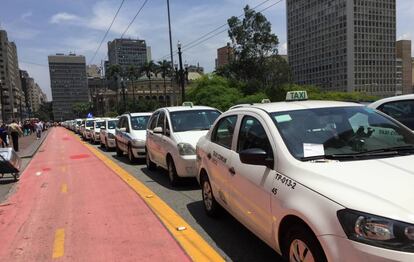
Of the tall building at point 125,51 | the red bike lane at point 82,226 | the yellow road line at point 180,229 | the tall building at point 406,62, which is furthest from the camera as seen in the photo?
the tall building at point 406,62

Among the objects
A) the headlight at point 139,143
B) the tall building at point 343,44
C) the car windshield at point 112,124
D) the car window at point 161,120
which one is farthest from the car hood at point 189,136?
the tall building at point 343,44

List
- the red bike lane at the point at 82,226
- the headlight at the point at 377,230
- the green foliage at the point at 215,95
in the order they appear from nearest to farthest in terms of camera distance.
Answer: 1. the headlight at the point at 377,230
2. the red bike lane at the point at 82,226
3. the green foliage at the point at 215,95

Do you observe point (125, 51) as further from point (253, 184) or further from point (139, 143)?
point (253, 184)

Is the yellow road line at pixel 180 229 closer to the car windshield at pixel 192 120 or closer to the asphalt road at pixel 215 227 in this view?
the asphalt road at pixel 215 227

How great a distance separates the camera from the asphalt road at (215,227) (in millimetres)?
5083

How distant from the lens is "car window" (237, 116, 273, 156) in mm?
4691

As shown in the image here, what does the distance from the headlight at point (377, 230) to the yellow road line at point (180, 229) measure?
85.3 inches

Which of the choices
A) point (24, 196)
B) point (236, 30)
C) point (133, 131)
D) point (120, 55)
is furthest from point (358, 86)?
point (24, 196)

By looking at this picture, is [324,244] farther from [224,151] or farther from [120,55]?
[120,55]

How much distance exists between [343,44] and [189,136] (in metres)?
58.4

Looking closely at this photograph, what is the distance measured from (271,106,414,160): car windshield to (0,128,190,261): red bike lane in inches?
73.9

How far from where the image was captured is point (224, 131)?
6168 mm

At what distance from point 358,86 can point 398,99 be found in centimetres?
7911

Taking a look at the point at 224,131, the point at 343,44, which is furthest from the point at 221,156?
the point at 343,44
